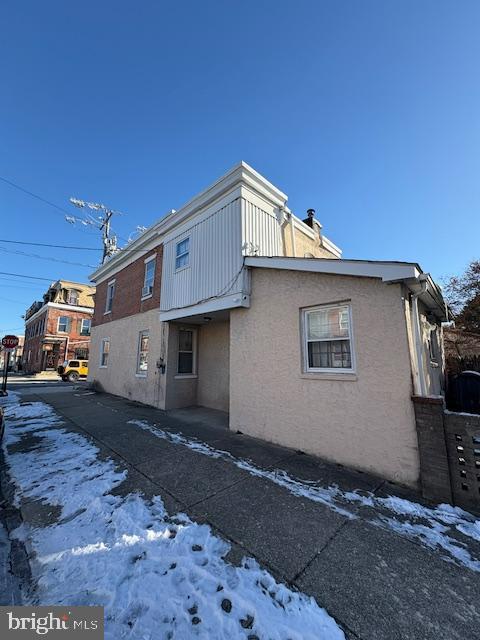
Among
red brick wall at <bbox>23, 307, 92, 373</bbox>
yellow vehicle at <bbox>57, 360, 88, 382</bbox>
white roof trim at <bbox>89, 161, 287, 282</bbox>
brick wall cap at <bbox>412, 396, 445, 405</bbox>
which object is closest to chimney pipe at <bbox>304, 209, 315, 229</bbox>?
white roof trim at <bbox>89, 161, 287, 282</bbox>

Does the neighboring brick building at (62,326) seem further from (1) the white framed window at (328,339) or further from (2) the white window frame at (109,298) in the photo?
(1) the white framed window at (328,339)

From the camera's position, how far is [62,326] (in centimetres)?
2794

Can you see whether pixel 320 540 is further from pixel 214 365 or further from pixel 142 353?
pixel 142 353

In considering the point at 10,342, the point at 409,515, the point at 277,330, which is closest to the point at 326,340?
the point at 277,330

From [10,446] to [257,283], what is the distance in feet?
20.3

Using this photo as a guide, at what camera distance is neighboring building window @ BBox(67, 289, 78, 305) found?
96.1 ft

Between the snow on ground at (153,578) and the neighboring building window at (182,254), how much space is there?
6.59 meters

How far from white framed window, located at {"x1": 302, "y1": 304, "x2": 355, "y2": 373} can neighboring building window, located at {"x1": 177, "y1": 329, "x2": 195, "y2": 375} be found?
545 cm

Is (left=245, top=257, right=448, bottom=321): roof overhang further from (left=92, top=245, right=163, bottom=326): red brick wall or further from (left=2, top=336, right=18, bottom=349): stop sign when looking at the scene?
(left=2, top=336, right=18, bottom=349): stop sign

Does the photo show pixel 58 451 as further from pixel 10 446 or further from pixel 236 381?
pixel 236 381

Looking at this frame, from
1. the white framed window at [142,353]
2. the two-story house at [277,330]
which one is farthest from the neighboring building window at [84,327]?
the white framed window at [142,353]

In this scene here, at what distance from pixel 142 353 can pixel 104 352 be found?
14.1ft

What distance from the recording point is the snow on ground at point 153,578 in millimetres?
1885

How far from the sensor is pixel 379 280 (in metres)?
4.38
